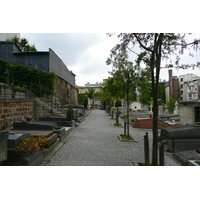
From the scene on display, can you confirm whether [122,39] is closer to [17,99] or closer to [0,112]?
[0,112]

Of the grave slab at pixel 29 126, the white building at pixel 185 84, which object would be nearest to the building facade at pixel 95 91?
the white building at pixel 185 84

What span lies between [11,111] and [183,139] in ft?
29.4

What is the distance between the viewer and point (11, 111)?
29.5 ft

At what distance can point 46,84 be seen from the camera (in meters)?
17.0

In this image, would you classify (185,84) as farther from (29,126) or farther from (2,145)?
(2,145)

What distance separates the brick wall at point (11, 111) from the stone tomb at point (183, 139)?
8038mm

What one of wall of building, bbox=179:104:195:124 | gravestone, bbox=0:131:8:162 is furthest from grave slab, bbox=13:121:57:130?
wall of building, bbox=179:104:195:124

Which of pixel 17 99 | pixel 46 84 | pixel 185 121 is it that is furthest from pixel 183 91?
pixel 17 99

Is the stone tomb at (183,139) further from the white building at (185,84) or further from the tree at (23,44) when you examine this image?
the white building at (185,84)

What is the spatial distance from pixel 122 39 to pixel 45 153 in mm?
4667

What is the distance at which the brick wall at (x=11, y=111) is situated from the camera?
8.18 meters

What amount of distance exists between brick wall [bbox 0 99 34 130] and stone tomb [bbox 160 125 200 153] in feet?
26.4

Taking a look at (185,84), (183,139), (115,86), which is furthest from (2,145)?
(185,84)

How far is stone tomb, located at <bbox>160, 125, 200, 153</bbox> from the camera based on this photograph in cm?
693
